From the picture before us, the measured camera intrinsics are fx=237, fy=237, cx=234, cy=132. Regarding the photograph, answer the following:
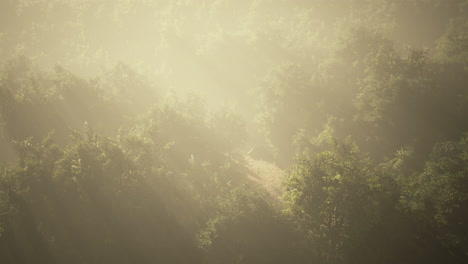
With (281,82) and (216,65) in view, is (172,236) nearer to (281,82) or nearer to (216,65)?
(281,82)

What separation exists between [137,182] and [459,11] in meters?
58.9

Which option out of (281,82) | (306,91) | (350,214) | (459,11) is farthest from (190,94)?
(459,11)

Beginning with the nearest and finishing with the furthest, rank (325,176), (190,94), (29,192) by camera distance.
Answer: (325,176)
(29,192)
(190,94)

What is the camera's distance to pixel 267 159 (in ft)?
165

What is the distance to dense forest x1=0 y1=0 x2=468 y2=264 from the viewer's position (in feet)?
60.5

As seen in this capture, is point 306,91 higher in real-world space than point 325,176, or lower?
higher

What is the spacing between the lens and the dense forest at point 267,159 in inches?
727

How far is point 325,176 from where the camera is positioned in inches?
731

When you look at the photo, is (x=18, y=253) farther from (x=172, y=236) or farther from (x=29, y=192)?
(x=172, y=236)

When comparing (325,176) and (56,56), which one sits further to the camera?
(56,56)

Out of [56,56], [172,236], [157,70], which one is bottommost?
[172,236]

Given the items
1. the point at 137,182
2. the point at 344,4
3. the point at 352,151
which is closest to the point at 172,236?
the point at 137,182

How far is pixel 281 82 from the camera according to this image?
44.3 m

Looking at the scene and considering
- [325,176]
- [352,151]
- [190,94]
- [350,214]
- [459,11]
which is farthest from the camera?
[190,94]
